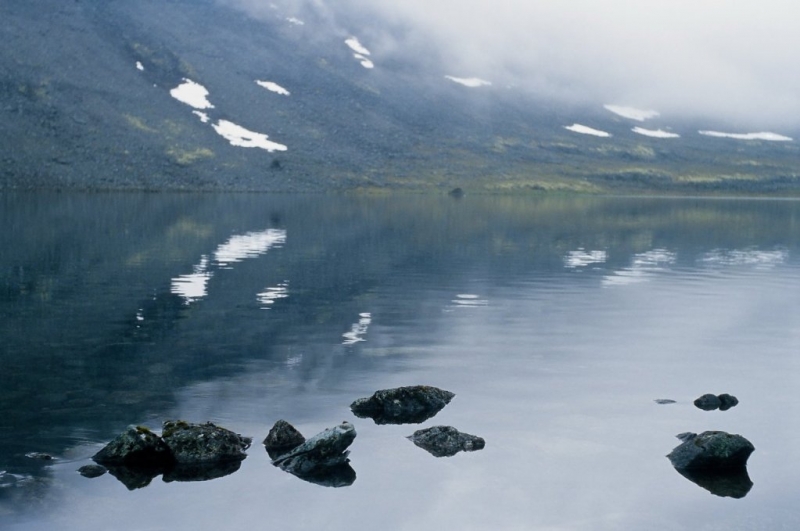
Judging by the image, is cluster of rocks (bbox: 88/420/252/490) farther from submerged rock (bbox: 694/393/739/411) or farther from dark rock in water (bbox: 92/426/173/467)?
submerged rock (bbox: 694/393/739/411)

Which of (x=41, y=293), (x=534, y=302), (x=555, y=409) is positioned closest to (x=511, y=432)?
(x=555, y=409)

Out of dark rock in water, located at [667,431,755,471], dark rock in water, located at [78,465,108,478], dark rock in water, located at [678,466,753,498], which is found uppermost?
dark rock in water, located at [667,431,755,471]

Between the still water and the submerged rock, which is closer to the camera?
the still water

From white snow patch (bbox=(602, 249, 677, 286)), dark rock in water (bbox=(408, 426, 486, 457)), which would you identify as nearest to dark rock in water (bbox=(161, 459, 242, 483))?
dark rock in water (bbox=(408, 426, 486, 457))

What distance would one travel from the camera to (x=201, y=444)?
17844 mm

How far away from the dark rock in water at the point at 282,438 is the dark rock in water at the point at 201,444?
561mm

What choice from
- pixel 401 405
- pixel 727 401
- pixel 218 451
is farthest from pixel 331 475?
pixel 727 401

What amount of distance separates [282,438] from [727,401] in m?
10.6

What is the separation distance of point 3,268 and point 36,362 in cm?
2429

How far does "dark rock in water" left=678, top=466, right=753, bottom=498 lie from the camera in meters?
16.7

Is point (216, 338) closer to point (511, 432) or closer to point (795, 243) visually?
point (511, 432)

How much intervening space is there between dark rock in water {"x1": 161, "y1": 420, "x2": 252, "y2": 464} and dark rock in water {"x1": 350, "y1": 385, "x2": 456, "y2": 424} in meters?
3.77

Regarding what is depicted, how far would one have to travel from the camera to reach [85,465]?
17109 millimetres

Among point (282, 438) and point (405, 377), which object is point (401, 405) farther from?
point (282, 438)
